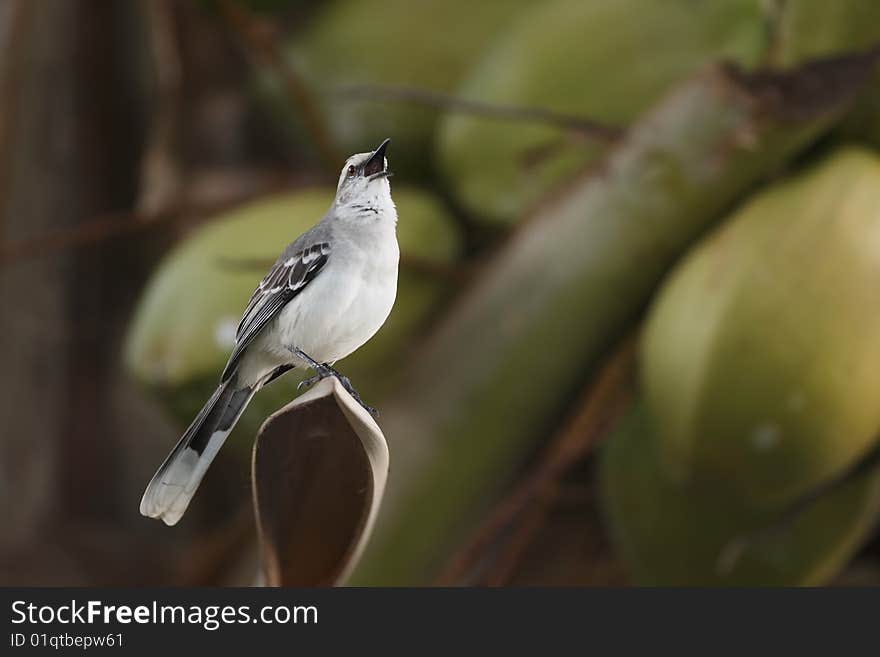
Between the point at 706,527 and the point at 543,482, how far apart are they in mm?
90

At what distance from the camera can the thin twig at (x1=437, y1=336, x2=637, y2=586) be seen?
35 cm

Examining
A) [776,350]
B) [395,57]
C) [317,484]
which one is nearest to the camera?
[317,484]

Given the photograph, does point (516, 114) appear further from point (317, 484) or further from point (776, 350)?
point (317, 484)

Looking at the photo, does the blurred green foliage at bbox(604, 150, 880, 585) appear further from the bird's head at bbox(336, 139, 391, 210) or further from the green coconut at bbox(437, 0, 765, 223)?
the bird's head at bbox(336, 139, 391, 210)

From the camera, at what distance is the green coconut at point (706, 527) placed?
1.36ft

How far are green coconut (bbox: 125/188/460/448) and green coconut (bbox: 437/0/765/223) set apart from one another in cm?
3

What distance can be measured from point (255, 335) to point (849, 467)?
0.27 metres

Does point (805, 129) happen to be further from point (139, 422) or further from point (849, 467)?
point (139, 422)

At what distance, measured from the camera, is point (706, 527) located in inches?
16.5

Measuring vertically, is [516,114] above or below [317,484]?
above

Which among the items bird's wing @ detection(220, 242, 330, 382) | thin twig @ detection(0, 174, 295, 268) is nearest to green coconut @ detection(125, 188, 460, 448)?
thin twig @ detection(0, 174, 295, 268)

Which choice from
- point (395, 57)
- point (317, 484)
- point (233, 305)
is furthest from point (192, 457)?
point (395, 57)

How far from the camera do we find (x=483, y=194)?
417 millimetres

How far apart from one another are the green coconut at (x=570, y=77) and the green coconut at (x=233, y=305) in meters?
0.03
